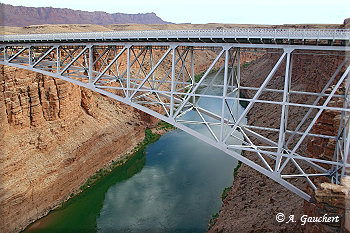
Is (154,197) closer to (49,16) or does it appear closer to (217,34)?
(217,34)

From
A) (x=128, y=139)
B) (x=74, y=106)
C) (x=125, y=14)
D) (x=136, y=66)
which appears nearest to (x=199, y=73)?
(x=136, y=66)

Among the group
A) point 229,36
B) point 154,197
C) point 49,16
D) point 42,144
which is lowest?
point 154,197

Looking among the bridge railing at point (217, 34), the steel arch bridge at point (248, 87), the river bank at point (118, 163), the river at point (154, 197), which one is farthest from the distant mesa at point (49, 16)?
the steel arch bridge at point (248, 87)

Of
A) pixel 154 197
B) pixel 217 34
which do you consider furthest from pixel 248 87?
pixel 154 197

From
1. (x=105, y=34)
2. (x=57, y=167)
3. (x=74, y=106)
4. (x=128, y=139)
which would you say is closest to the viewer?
(x=105, y=34)

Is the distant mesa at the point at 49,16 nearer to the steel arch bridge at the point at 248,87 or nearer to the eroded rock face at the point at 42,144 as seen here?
the eroded rock face at the point at 42,144

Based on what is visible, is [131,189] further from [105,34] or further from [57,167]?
[105,34]
